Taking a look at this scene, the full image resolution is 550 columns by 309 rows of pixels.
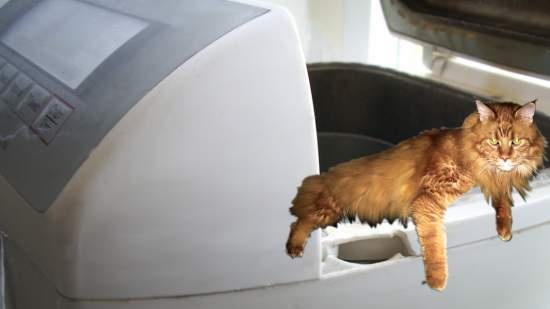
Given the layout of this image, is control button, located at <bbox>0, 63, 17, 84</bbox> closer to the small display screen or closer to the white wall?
the small display screen

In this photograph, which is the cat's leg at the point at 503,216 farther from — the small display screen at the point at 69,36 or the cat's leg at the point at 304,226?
the small display screen at the point at 69,36

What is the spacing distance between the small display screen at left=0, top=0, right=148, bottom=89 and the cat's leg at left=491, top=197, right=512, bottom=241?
0.27 meters

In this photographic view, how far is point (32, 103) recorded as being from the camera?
481 mm

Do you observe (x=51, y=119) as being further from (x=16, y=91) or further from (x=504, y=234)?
(x=504, y=234)

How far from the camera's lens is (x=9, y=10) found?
0.63 m

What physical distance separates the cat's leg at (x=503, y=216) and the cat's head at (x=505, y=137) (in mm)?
56

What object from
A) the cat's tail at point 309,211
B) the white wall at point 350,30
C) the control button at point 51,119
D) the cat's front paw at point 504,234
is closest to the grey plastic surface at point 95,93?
the control button at point 51,119

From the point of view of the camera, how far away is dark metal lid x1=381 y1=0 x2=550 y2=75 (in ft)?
2.28

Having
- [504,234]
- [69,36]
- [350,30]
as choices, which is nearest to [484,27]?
[350,30]

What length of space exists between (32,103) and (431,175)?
29 centimetres

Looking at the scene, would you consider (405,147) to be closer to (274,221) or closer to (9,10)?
(274,221)

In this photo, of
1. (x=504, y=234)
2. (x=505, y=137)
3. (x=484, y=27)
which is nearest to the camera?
(x=505, y=137)

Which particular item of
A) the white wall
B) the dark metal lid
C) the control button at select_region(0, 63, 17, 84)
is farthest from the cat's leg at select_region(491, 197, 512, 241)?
the white wall

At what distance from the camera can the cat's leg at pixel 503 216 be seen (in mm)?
429
